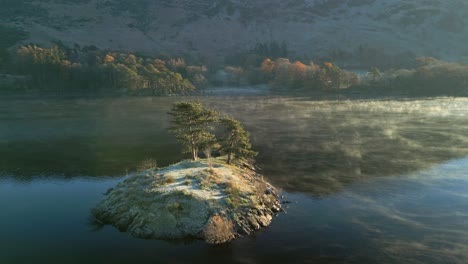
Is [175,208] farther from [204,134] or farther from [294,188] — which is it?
[204,134]

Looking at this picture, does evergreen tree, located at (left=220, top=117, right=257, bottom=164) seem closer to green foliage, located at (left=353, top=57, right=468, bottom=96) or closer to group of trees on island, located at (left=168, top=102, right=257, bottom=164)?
group of trees on island, located at (left=168, top=102, right=257, bottom=164)

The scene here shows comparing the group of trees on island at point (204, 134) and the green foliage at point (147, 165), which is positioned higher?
the group of trees on island at point (204, 134)

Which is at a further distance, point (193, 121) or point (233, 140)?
point (193, 121)

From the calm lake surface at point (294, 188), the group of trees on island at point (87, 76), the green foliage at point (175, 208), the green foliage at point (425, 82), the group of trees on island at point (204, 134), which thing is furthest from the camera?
the group of trees on island at point (87, 76)

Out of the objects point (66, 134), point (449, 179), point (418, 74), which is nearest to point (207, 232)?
point (449, 179)

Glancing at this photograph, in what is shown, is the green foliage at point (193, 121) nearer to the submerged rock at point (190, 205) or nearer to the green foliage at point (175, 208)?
the submerged rock at point (190, 205)

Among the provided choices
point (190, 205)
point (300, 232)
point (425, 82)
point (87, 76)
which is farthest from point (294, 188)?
point (87, 76)

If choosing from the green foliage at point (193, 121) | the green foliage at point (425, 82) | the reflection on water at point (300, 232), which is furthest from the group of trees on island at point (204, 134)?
the green foliage at point (425, 82)
